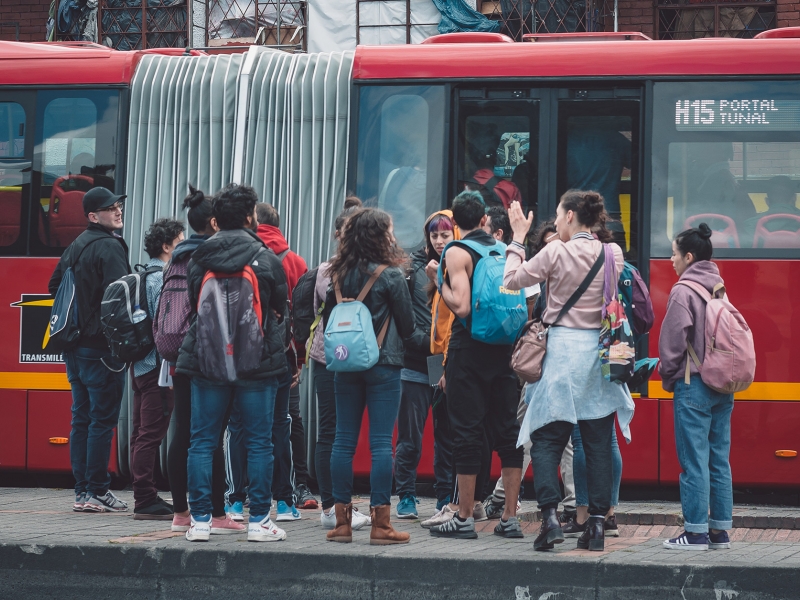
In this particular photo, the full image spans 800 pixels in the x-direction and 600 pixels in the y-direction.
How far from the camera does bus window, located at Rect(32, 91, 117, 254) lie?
27.2 ft

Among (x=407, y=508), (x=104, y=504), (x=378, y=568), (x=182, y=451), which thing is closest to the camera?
(x=378, y=568)

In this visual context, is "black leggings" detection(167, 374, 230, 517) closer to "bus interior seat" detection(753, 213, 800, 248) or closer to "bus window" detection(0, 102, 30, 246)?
"bus window" detection(0, 102, 30, 246)

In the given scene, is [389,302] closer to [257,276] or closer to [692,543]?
[257,276]

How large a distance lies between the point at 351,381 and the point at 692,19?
12.4 m

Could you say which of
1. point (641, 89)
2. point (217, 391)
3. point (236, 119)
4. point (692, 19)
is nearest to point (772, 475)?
point (641, 89)

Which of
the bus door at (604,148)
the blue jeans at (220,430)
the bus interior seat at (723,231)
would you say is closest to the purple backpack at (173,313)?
the blue jeans at (220,430)

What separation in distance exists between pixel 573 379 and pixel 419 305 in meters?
1.48

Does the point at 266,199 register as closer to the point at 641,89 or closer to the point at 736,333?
the point at 641,89

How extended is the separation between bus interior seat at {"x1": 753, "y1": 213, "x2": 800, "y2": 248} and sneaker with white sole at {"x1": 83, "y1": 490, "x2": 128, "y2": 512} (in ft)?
15.1

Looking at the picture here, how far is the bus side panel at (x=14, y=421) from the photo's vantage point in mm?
8289

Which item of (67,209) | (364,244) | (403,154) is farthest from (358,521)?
(67,209)

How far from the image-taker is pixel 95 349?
278 inches

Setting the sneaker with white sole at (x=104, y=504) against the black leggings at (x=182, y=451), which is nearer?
the black leggings at (x=182, y=451)

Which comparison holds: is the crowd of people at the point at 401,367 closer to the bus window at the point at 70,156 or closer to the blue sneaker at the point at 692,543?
the blue sneaker at the point at 692,543
